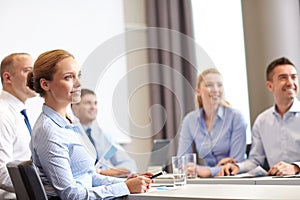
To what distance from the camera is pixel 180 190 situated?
2164mm

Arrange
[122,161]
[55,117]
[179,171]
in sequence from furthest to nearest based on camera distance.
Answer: [122,161]
[179,171]
[55,117]

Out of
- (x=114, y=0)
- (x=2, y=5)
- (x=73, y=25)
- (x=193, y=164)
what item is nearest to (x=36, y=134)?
(x=193, y=164)

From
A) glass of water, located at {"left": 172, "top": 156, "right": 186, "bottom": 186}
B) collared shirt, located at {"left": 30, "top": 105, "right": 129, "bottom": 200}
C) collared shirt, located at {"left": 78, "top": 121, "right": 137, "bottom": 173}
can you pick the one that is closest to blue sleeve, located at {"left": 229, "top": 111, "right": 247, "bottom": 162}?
collared shirt, located at {"left": 78, "top": 121, "right": 137, "bottom": 173}

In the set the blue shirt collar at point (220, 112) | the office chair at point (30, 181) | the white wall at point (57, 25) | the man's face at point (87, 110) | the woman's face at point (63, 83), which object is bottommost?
the office chair at point (30, 181)

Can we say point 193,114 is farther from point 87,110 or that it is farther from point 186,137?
point 87,110

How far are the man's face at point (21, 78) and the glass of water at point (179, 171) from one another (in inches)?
41.2

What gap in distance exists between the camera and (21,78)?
3102mm

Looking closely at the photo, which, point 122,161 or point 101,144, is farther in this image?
point 101,144

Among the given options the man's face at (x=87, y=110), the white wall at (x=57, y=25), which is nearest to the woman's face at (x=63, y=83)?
the man's face at (x=87, y=110)

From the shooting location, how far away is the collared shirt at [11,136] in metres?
2.66

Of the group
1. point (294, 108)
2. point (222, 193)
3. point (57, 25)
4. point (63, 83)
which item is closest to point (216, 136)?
point (294, 108)

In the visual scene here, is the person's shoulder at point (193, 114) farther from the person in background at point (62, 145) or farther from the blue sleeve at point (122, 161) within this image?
the person in background at point (62, 145)

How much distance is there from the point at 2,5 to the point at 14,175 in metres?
2.61

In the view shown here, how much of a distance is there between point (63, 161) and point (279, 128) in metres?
1.67
